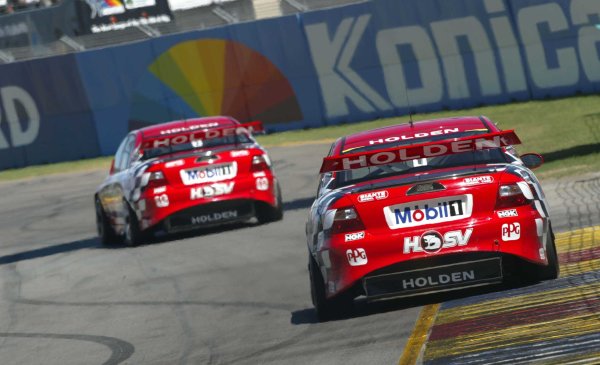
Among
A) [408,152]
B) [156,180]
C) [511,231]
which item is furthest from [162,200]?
[511,231]

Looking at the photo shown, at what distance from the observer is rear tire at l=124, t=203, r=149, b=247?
1576 cm

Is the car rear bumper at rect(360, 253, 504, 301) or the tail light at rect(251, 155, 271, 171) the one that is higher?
the car rear bumper at rect(360, 253, 504, 301)

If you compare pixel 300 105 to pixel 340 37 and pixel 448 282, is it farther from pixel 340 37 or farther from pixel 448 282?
pixel 448 282

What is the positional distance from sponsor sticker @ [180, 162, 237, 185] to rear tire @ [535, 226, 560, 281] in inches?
281

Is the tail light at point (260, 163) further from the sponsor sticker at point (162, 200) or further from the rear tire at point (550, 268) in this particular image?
the rear tire at point (550, 268)

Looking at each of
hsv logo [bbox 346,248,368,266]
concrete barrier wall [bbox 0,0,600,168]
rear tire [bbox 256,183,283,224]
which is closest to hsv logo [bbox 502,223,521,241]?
hsv logo [bbox 346,248,368,266]

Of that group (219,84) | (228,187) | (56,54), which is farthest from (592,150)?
(56,54)

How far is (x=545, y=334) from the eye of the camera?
720cm

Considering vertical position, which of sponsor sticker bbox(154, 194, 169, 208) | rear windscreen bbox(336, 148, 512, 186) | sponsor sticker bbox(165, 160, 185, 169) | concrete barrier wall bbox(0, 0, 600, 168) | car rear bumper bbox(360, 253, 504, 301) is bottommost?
concrete barrier wall bbox(0, 0, 600, 168)

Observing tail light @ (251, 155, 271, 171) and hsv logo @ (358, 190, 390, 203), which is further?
tail light @ (251, 155, 271, 171)

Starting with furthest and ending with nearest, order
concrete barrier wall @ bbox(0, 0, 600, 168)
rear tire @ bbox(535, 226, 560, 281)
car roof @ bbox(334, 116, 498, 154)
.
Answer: concrete barrier wall @ bbox(0, 0, 600, 168)
car roof @ bbox(334, 116, 498, 154)
rear tire @ bbox(535, 226, 560, 281)

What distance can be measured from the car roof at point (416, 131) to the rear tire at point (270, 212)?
6143 mm

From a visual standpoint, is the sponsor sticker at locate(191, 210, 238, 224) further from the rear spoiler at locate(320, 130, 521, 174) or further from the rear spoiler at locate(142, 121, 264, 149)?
the rear spoiler at locate(320, 130, 521, 174)

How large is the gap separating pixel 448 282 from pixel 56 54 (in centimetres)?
2453
